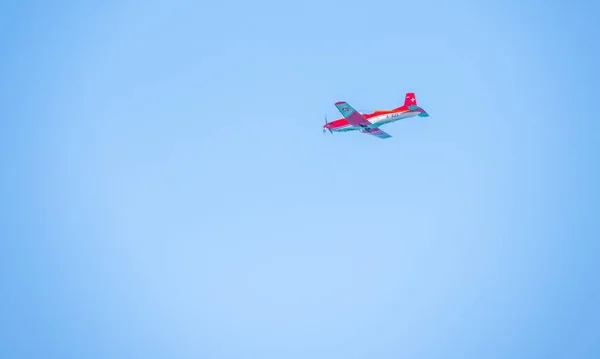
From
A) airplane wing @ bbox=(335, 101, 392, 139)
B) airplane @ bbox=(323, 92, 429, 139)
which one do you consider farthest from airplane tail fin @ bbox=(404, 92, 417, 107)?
airplane wing @ bbox=(335, 101, 392, 139)

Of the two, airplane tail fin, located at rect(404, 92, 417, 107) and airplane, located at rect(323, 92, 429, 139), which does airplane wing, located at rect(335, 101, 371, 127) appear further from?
airplane tail fin, located at rect(404, 92, 417, 107)

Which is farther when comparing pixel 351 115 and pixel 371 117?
pixel 371 117

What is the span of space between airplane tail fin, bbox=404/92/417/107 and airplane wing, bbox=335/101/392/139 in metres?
4.00

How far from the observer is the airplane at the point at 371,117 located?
45775mm

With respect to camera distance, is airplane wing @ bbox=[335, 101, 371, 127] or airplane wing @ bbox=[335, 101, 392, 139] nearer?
airplane wing @ bbox=[335, 101, 371, 127]

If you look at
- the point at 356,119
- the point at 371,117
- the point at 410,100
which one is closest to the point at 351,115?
the point at 356,119

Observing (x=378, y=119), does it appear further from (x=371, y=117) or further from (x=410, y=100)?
(x=410, y=100)

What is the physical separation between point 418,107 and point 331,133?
32.0ft

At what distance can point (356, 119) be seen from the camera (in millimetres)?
47500

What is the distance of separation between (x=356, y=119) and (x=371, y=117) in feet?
5.63

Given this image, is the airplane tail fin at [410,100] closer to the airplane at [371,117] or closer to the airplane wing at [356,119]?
the airplane at [371,117]

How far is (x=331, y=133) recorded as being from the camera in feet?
169

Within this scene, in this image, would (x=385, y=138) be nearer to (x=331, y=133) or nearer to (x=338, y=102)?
(x=331, y=133)

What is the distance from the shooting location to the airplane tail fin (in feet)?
152
